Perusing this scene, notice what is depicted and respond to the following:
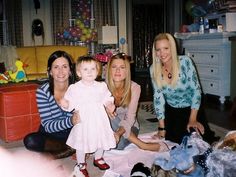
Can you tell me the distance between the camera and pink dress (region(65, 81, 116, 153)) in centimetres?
214

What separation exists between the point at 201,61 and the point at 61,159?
352cm

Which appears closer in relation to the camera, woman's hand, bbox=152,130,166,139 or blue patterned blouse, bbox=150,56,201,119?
blue patterned blouse, bbox=150,56,201,119

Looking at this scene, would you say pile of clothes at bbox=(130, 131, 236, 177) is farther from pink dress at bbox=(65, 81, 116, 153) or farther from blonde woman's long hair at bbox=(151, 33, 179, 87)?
blonde woman's long hair at bbox=(151, 33, 179, 87)

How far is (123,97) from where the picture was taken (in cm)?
270

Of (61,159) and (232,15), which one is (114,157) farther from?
(232,15)

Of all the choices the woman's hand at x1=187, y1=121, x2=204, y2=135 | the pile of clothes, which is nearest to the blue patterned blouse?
the woman's hand at x1=187, y1=121, x2=204, y2=135

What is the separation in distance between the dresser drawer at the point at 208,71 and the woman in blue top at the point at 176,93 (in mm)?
2372

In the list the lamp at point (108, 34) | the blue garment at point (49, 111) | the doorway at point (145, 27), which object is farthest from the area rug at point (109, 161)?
the doorway at point (145, 27)

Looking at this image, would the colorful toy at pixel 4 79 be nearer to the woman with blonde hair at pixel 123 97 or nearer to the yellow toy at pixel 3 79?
the yellow toy at pixel 3 79

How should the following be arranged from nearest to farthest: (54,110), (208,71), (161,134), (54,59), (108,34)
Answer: (54,59), (54,110), (161,134), (208,71), (108,34)

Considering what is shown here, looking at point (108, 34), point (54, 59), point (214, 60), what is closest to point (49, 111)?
point (54, 59)

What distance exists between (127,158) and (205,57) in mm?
3194

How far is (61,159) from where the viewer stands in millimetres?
2721

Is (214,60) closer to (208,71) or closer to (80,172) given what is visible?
(208,71)
